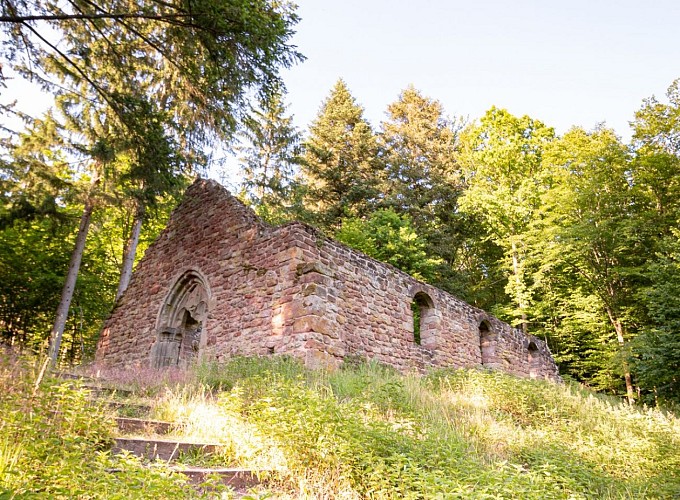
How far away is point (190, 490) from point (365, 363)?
6.53 meters

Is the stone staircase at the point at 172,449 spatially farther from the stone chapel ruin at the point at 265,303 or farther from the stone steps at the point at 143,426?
the stone chapel ruin at the point at 265,303

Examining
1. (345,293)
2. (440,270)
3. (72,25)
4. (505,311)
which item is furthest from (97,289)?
(505,311)

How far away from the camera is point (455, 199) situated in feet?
75.2

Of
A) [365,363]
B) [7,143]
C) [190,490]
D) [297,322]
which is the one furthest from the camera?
[7,143]

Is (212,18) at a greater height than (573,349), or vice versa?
(212,18)

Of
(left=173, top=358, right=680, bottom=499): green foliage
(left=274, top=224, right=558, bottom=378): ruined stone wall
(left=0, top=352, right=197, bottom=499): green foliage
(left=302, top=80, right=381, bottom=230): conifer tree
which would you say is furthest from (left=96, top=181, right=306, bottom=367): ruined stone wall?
(left=302, top=80, right=381, bottom=230): conifer tree

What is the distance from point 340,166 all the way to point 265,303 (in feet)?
49.8

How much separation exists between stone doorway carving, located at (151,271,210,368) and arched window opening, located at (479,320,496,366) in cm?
833

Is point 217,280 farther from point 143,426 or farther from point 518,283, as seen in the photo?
point 518,283

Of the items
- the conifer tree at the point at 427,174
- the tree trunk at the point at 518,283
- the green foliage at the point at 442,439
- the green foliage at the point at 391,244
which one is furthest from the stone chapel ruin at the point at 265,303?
the conifer tree at the point at 427,174

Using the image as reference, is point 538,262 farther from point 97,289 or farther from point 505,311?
point 97,289

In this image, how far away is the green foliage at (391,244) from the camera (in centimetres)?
1809

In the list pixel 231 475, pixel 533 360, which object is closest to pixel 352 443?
pixel 231 475

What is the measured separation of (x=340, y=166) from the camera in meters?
23.2
